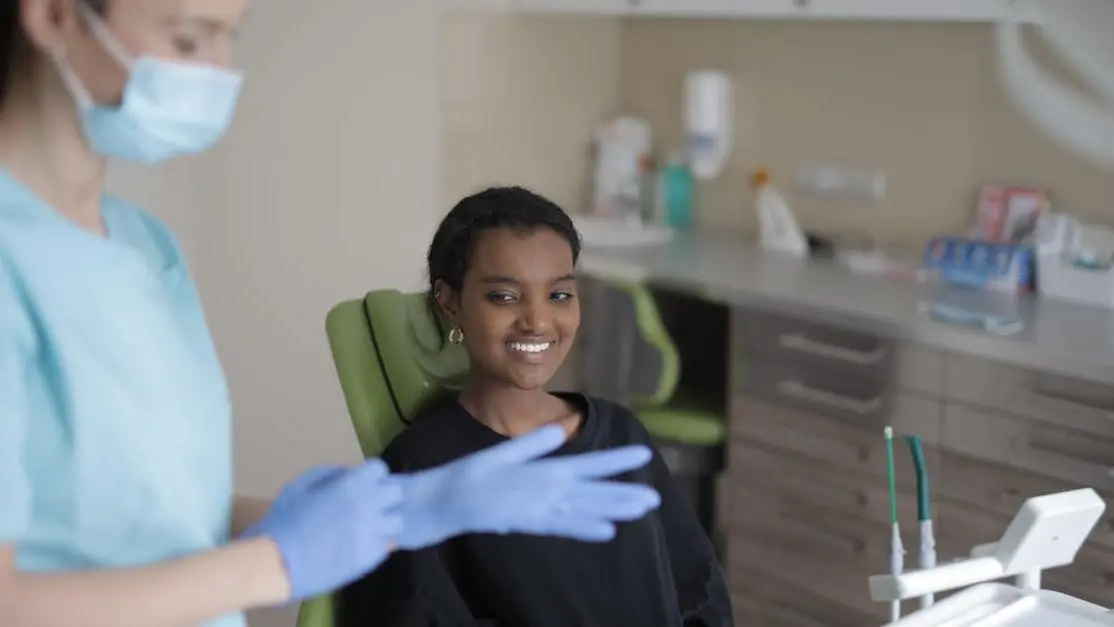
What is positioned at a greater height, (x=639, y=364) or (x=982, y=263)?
(x=982, y=263)

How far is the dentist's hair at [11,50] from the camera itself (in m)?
1.01

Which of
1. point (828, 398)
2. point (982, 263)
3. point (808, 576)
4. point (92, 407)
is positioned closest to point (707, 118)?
point (982, 263)

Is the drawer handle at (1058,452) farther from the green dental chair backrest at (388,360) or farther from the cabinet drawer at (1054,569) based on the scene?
the green dental chair backrest at (388,360)

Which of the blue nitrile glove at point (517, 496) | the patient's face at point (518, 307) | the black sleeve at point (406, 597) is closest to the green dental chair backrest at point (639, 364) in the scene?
the patient's face at point (518, 307)

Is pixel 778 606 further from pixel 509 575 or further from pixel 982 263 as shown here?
pixel 509 575

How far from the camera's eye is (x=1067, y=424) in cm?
227

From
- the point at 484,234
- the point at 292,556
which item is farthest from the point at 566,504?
the point at 484,234

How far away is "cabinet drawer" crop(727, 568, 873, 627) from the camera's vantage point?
2723mm

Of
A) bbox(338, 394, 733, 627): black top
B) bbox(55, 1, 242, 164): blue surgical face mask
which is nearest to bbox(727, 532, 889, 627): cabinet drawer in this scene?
bbox(338, 394, 733, 627): black top

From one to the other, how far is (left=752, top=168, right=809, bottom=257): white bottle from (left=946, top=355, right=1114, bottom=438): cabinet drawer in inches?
31.0

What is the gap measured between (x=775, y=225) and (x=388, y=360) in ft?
5.33

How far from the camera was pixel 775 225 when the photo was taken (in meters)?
3.21

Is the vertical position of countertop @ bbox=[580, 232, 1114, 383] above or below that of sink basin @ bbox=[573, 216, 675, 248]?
below

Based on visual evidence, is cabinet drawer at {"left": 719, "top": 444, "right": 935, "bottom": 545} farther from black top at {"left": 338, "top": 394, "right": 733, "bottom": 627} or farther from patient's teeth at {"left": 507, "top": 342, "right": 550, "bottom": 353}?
patient's teeth at {"left": 507, "top": 342, "right": 550, "bottom": 353}
